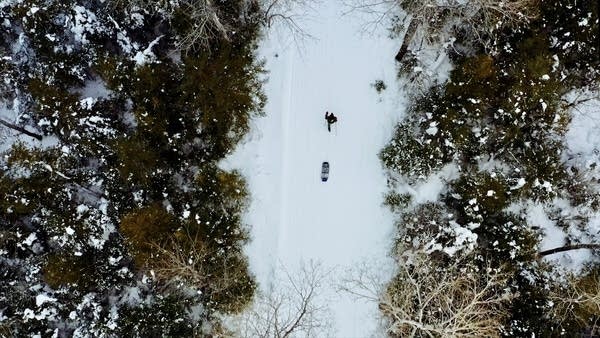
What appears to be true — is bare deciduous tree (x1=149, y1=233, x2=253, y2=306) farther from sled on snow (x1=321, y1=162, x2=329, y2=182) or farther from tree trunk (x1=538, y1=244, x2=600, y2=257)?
tree trunk (x1=538, y1=244, x2=600, y2=257)

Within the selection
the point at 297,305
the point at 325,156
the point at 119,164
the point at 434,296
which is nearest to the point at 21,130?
the point at 119,164

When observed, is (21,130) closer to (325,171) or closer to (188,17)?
(188,17)

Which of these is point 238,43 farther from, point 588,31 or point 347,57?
point 588,31

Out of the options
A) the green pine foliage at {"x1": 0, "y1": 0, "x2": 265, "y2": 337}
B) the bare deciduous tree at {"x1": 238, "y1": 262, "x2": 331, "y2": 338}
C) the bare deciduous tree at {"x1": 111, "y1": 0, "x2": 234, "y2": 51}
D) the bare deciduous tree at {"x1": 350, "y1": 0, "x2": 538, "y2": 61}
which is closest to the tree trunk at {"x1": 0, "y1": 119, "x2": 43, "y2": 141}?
the green pine foliage at {"x1": 0, "y1": 0, "x2": 265, "y2": 337}

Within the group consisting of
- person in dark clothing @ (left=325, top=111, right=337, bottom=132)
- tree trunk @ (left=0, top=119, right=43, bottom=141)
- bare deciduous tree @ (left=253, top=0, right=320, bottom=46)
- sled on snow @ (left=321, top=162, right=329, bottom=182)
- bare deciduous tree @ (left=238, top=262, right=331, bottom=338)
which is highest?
bare deciduous tree @ (left=253, top=0, right=320, bottom=46)

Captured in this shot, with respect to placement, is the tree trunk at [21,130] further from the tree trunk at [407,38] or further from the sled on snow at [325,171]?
the tree trunk at [407,38]

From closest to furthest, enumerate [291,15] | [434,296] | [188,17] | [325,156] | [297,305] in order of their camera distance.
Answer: [434,296] < [297,305] < [188,17] < [325,156] < [291,15]
